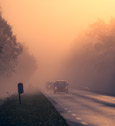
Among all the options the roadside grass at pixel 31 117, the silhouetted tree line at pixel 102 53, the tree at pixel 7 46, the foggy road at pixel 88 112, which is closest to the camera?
the roadside grass at pixel 31 117

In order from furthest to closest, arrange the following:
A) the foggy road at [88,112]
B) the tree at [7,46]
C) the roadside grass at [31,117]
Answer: the tree at [7,46] < the foggy road at [88,112] < the roadside grass at [31,117]

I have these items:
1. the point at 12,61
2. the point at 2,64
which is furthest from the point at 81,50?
the point at 2,64

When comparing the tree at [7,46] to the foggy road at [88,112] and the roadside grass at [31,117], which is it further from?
the roadside grass at [31,117]

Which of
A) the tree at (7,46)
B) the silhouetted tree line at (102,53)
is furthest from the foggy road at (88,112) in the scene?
the silhouetted tree line at (102,53)

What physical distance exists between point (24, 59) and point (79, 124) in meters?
110

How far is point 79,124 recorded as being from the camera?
17.1 metres

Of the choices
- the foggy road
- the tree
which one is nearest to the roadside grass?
the foggy road

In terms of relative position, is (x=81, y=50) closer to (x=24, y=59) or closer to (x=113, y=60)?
(x=24, y=59)

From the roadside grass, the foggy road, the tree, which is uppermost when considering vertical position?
the tree

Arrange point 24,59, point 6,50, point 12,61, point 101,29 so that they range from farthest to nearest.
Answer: point 24,59 → point 101,29 → point 12,61 → point 6,50

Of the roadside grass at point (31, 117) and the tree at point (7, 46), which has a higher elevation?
the tree at point (7, 46)

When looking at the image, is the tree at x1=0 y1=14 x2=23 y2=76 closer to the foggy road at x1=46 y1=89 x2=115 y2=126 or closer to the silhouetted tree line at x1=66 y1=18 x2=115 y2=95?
the silhouetted tree line at x1=66 y1=18 x2=115 y2=95

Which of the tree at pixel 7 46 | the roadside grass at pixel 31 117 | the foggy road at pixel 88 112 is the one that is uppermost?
the tree at pixel 7 46

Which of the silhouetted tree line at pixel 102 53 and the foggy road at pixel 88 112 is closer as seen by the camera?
the foggy road at pixel 88 112
